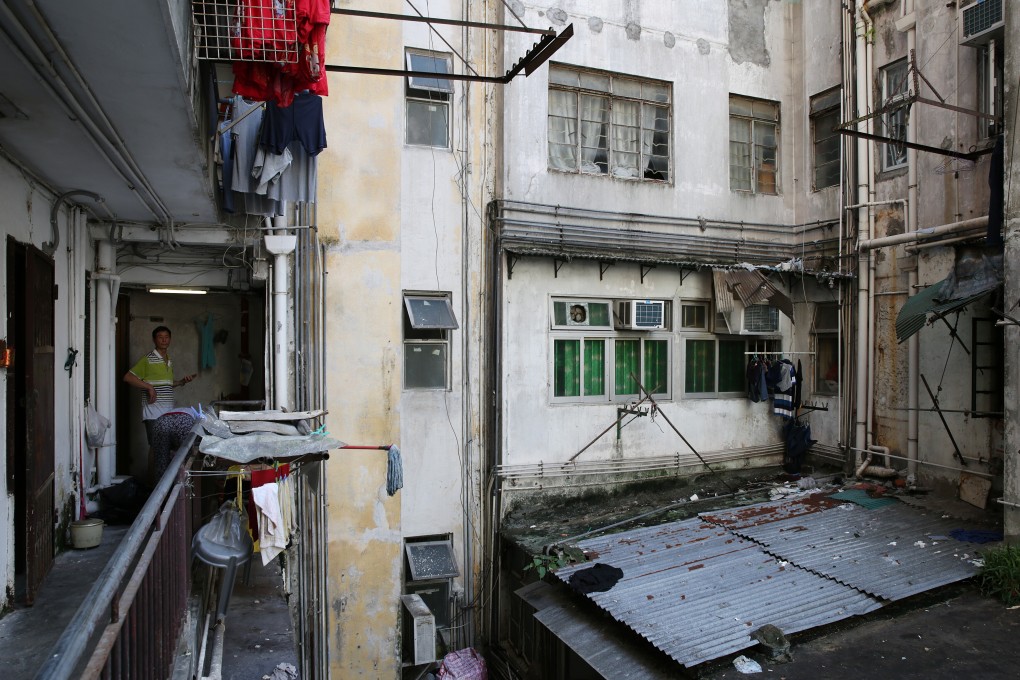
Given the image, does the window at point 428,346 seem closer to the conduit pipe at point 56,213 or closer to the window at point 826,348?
the conduit pipe at point 56,213

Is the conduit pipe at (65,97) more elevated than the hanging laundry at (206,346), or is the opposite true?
the conduit pipe at (65,97)

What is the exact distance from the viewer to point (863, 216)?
1175 centimetres

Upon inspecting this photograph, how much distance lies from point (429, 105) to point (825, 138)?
7.46 meters

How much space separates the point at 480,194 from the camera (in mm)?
11023

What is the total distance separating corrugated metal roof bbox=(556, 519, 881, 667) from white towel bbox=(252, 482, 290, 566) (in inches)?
146

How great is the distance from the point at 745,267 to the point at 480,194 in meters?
4.90

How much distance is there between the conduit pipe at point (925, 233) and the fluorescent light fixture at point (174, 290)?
10.7 metres

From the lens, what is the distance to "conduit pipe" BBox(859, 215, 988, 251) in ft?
32.1

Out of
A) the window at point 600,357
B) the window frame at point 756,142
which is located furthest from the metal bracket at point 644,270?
the window frame at point 756,142

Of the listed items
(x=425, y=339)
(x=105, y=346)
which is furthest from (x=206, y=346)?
(x=425, y=339)

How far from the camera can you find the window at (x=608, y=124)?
1155 centimetres

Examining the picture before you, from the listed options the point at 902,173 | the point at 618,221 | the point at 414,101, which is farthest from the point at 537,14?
the point at 902,173

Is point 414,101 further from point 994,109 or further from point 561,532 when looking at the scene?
point 994,109

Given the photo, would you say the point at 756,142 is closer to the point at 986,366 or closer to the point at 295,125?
the point at 986,366
